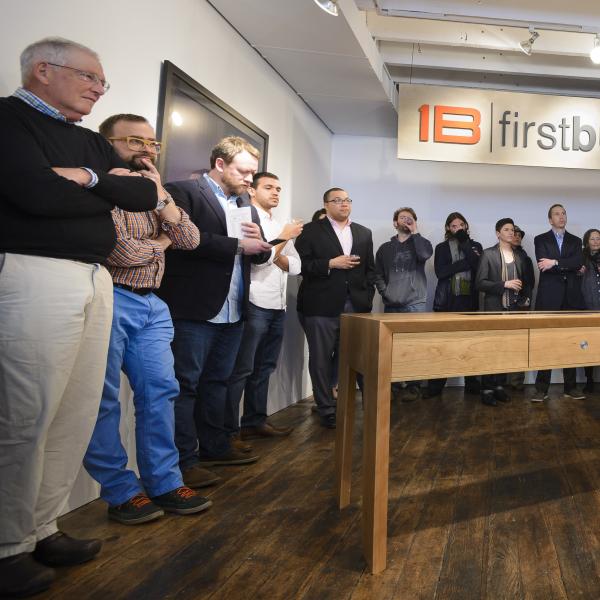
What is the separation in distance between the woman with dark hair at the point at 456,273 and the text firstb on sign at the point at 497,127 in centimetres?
74

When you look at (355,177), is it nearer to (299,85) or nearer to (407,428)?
(299,85)

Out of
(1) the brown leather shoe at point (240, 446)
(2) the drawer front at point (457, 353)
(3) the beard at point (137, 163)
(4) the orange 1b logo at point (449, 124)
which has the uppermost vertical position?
(4) the orange 1b logo at point (449, 124)

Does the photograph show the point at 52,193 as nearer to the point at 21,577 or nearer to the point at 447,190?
the point at 21,577

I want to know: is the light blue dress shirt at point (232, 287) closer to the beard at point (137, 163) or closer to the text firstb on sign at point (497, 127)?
the beard at point (137, 163)

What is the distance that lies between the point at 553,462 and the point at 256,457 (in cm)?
143

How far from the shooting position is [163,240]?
1.91 metres

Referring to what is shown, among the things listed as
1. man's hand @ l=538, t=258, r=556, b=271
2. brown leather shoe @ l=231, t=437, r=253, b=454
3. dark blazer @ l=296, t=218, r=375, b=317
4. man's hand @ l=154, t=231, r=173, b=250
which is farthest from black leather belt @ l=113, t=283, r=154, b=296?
man's hand @ l=538, t=258, r=556, b=271

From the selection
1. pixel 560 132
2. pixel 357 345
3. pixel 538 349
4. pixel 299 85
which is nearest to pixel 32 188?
pixel 357 345

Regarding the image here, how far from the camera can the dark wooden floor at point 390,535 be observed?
1.43m

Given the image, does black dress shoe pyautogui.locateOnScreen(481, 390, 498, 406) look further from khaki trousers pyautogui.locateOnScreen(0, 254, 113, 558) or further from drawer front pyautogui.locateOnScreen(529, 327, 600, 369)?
khaki trousers pyautogui.locateOnScreen(0, 254, 113, 558)

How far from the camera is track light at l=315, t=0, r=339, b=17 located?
282 cm

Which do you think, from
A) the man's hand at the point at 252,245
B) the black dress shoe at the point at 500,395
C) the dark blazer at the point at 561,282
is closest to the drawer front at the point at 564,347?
the man's hand at the point at 252,245

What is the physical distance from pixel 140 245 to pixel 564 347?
146 cm

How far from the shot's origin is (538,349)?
1.82 m
